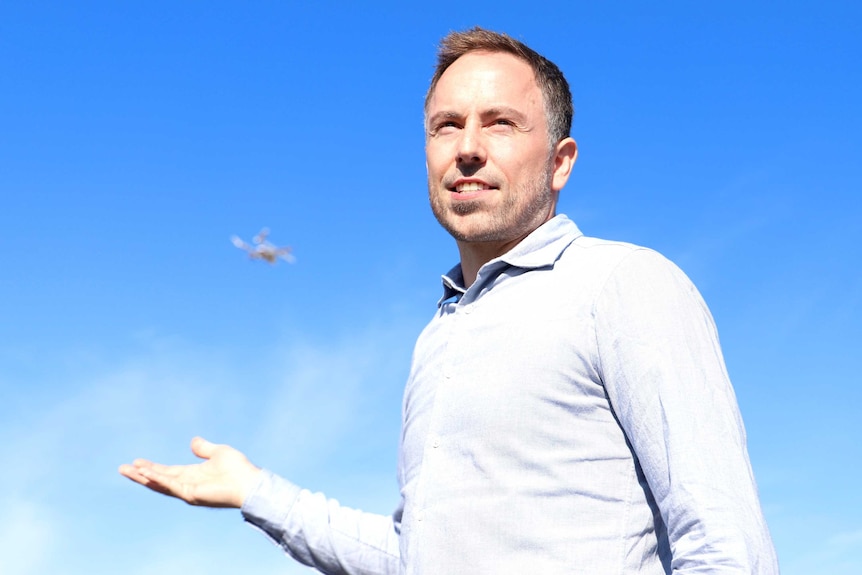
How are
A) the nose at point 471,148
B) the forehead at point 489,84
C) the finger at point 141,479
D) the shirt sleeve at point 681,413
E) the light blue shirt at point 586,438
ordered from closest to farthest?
the shirt sleeve at point 681,413, the light blue shirt at point 586,438, the nose at point 471,148, the forehead at point 489,84, the finger at point 141,479

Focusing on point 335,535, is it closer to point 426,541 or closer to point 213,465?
point 213,465

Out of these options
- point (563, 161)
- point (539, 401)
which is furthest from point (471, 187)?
point (539, 401)

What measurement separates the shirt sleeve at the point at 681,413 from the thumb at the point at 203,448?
7.23 feet

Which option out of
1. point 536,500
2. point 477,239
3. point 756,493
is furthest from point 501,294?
point 756,493

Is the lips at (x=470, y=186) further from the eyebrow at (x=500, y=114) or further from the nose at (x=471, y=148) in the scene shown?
the eyebrow at (x=500, y=114)

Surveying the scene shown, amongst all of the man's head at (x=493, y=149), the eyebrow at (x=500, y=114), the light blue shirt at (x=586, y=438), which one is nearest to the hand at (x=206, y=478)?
the light blue shirt at (x=586, y=438)

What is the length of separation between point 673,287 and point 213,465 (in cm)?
247

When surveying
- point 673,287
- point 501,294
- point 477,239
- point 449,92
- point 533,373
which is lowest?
point 533,373

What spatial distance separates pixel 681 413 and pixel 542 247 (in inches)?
46.6

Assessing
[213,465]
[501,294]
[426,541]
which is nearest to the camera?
[426,541]

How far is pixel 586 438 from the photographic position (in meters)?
3.35

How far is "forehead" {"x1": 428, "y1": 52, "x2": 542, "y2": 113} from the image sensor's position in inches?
165

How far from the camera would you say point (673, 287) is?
11.2ft

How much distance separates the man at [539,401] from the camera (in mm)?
3096
